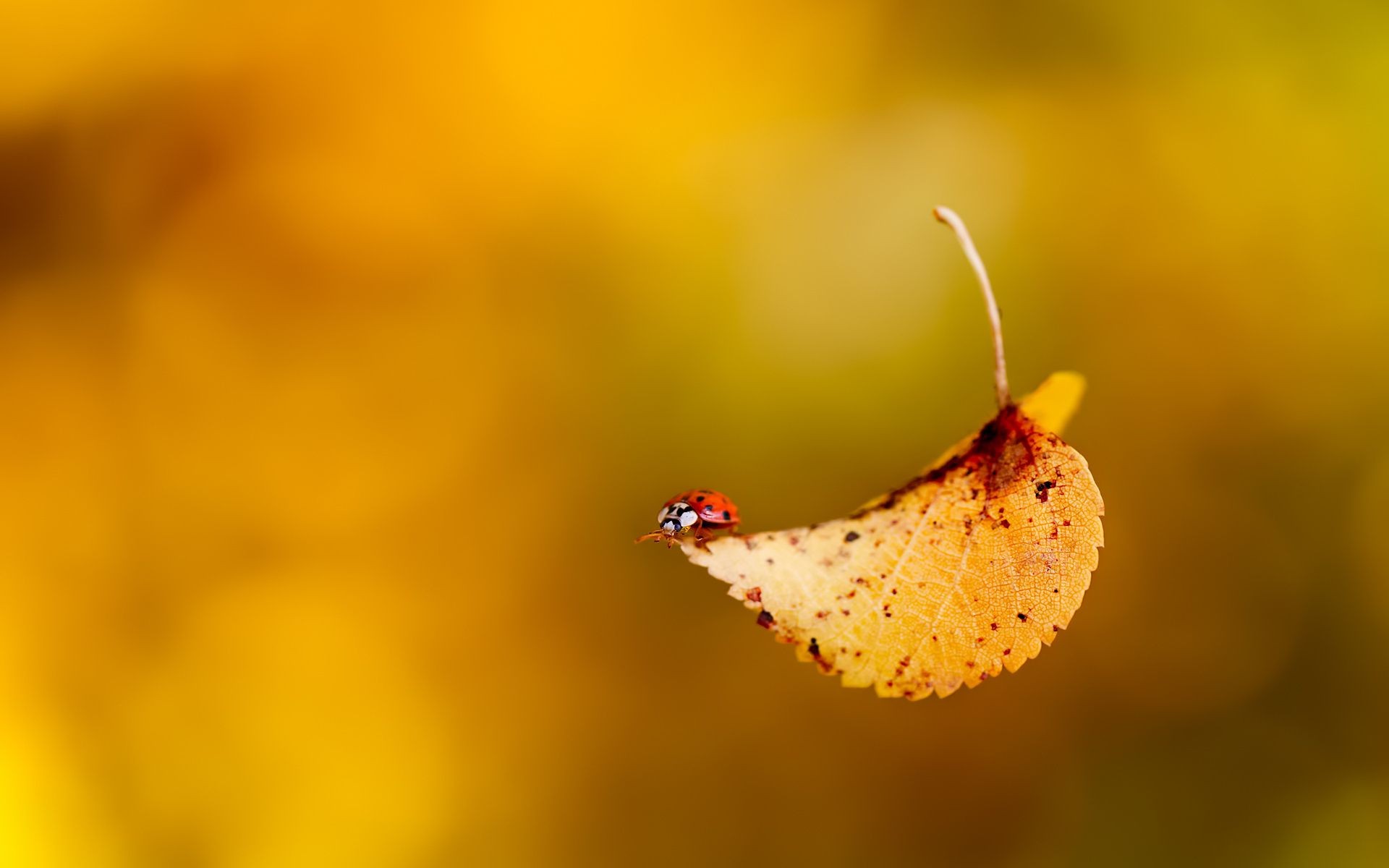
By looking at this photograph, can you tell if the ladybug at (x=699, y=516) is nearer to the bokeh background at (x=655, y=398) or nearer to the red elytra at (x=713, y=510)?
the red elytra at (x=713, y=510)

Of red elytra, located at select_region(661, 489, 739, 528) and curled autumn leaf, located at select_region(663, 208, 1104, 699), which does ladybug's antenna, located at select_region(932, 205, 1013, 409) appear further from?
red elytra, located at select_region(661, 489, 739, 528)

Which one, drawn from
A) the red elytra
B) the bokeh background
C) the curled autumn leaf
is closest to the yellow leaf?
the curled autumn leaf

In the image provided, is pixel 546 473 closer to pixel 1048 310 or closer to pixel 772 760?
pixel 772 760

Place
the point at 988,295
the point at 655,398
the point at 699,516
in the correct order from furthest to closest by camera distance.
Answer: the point at 655,398 < the point at 699,516 < the point at 988,295

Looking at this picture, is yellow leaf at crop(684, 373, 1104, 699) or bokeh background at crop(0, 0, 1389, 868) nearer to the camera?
yellow leaf at crop(684, 373, 1104, 699)

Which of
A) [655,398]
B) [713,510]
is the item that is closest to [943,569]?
[713,510]

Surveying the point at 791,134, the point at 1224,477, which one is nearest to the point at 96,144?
the point at 791,134

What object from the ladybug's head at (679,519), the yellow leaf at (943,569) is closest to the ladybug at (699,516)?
the ladybug's head at (679,519)

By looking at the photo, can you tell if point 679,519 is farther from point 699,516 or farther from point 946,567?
point 946,567
